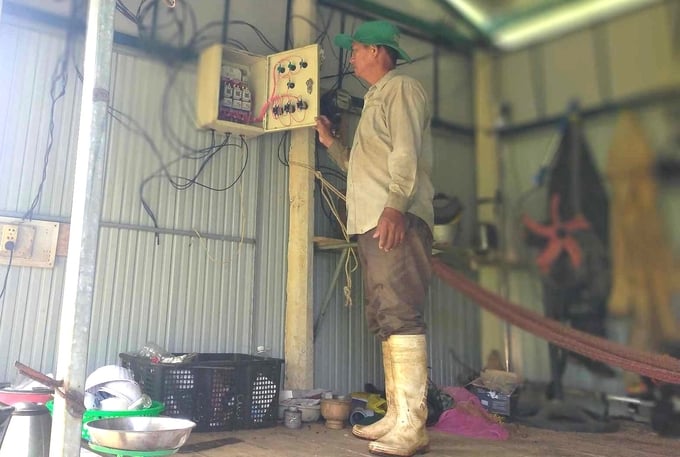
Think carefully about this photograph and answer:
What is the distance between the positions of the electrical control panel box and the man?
0.56 metres

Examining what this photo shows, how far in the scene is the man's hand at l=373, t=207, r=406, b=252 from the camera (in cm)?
175

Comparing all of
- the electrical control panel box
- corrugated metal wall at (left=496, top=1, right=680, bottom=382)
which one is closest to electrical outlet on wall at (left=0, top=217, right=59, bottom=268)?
the electrical control panel box

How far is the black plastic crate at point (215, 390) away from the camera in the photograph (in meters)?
1.99

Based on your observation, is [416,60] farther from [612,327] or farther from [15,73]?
[15,73]

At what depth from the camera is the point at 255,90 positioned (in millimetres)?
2768

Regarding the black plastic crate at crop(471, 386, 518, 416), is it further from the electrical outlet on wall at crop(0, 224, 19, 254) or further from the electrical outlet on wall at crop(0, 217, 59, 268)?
the electrical outlet on wall at crop(0, 224, 19, 254)

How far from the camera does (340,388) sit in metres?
2.92

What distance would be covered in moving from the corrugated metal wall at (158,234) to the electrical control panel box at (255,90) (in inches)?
3.8

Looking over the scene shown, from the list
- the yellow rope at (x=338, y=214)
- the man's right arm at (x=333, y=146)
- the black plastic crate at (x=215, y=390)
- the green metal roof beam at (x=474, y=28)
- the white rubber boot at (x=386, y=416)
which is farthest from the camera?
the green metal roof beam at (x=474, y=28)

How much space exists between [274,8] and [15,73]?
146 centimetres

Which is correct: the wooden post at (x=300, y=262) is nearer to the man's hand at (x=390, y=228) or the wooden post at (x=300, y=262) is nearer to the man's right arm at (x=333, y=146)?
the man's right arm at (x=333, y=146)

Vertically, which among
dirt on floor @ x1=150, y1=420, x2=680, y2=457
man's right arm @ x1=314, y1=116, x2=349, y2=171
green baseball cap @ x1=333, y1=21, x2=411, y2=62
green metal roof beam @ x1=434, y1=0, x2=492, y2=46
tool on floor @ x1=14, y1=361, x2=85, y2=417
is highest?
green metal roof beam @ x1=434, y1=0, x2=492, y2=46

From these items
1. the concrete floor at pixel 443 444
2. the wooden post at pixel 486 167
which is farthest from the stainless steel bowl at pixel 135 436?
the wooden post at pixel 486 167

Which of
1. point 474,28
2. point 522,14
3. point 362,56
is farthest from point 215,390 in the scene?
point 522,14
